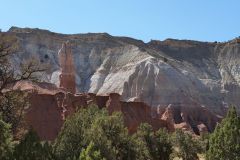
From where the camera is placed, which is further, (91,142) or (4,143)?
(91,142)

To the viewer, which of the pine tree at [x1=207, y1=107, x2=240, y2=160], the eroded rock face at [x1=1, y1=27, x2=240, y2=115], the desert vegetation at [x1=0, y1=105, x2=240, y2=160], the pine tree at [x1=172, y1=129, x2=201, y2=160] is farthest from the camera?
the eroded rock face at [x1=1, y1=27, x2=240, y2=115]

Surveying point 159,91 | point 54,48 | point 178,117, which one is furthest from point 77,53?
point 178,117

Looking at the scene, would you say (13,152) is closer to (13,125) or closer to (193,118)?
(13,125)

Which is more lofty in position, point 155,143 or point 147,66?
point 147,66

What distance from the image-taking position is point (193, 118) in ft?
396

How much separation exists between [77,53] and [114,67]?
1220 cm

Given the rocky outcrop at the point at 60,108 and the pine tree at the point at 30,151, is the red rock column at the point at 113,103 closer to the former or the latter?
the rocky outcrop at the point at 60,108

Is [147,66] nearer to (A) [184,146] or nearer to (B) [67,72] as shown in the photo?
(B) [67,72]

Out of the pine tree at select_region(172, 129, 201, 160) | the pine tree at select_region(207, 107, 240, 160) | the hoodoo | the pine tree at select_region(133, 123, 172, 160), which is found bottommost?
the pine tree at select_region(172, 129, 201, 160)

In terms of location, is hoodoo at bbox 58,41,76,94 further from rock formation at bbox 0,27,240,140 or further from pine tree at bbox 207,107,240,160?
pine tree at bbox 207,107,240,160

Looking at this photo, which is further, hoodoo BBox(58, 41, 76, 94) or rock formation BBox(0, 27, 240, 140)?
rock formation BBox(0, 27, 240, 140)

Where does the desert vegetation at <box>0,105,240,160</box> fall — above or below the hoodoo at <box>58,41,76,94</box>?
below

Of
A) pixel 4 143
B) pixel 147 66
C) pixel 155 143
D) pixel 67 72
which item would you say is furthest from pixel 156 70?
pixel 4 143

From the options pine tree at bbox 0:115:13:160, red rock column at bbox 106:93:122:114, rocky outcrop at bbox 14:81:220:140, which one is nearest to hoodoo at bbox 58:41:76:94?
rocky outcrop at bbox 14:81:220:140
